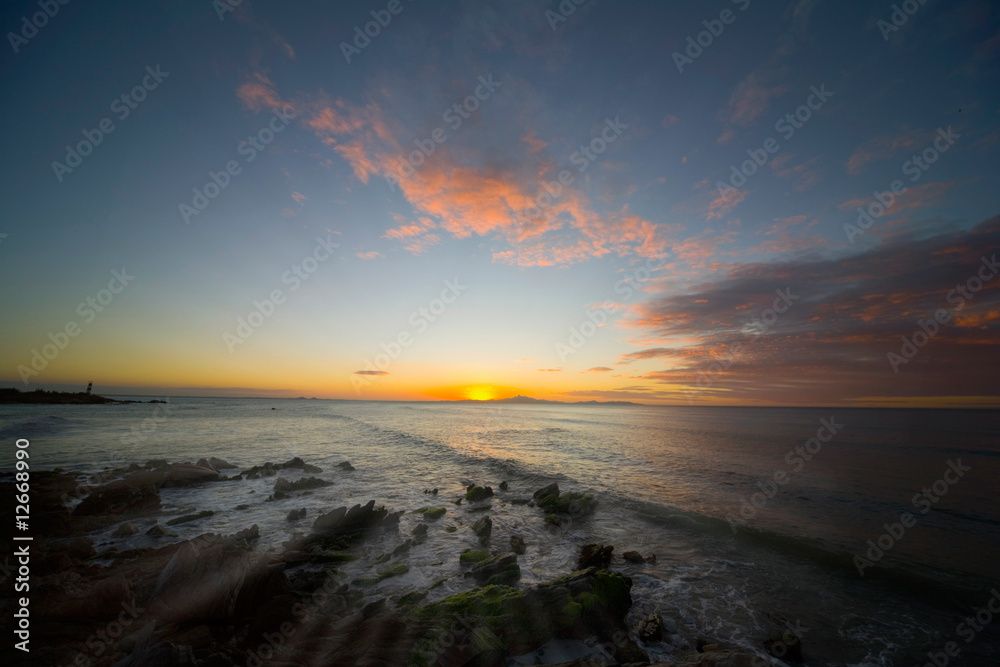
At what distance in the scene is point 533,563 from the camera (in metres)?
13.0

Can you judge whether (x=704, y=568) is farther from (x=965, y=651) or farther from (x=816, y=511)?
(x=816, y=511)

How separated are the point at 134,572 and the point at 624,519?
1973cm

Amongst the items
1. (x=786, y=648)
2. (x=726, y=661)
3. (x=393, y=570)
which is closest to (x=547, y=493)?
(x=393, y=570)

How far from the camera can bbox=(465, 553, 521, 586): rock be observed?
1129 cm

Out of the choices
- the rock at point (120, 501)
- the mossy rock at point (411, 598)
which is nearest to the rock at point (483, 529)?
the mossy rock at point (411, 598)

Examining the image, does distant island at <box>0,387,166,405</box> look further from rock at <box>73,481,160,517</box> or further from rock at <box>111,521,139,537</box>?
rock at <box>111,521,139,537</box>

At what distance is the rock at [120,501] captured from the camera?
1591 centimetres

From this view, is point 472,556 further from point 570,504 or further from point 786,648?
point 786,648

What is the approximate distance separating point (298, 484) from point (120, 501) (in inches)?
314

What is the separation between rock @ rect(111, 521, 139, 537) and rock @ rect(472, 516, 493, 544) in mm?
14098

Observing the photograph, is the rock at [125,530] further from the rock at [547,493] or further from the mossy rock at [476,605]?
the rock at [547,493]

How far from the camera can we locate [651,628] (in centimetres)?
899

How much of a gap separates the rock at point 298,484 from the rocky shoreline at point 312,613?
7.86m

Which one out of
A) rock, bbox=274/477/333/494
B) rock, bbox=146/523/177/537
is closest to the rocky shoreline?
rock, bbox=146/523/177/537
